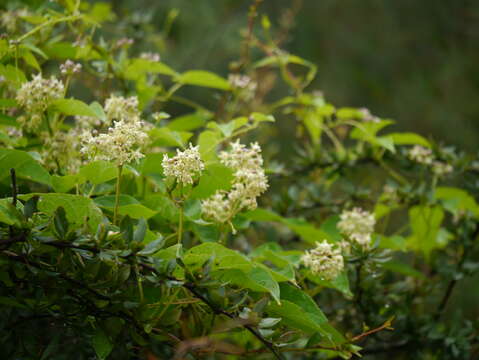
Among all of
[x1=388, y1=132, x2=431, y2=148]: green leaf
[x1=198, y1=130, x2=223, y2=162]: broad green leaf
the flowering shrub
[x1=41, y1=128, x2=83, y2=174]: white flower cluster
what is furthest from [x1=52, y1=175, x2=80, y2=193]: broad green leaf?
[x1=388, y1=132, x2=431, y2=148]: green leaf

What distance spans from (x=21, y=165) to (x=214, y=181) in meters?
0.28

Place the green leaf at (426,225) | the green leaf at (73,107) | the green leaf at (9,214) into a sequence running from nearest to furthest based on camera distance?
the green leaf at (9,214) → the green leaf at (73,107) → the green leaf at (426,225)

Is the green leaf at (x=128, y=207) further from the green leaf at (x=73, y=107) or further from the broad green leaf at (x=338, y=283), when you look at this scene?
the broad green leaf at (x=338, y=283)

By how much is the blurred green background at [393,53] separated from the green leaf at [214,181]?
2.26 meters

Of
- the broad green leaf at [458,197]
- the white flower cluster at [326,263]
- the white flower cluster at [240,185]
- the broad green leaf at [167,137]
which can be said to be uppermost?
the broad green leaf at [458,197]

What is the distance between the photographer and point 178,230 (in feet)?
2.81

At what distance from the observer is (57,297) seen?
682mm

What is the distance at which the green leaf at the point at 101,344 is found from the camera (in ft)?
2.24

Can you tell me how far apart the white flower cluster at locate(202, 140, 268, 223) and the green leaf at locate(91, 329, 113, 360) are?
0.77 feet

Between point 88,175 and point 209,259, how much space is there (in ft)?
0.69

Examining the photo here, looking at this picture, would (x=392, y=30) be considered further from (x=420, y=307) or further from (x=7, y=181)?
(x=7, y=181)

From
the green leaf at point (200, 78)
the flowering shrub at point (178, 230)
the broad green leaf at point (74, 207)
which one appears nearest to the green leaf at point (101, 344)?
the flowering shrub at point (178, 230)

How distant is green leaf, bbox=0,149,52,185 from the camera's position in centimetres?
78

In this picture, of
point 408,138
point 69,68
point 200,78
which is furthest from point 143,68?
point 408,138
